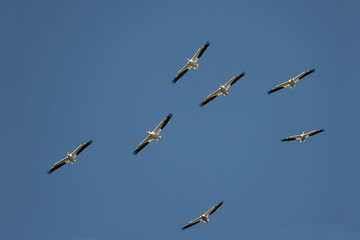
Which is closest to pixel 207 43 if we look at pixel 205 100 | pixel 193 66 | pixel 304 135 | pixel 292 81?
pixel 193 66

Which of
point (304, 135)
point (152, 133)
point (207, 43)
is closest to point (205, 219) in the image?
point (152, 133)

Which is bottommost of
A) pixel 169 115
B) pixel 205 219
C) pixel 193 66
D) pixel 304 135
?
pixel 205 219

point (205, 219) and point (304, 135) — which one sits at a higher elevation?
point (304, 135)

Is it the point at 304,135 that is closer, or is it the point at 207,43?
the point at 207,43

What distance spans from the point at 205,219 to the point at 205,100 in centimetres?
1307

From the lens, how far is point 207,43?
179 ft

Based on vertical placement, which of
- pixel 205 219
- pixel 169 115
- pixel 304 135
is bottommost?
pixel 205 219

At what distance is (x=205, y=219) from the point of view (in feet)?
183

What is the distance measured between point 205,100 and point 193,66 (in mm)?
4221

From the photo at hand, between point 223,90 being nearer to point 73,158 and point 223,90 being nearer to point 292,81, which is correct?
point 292,81

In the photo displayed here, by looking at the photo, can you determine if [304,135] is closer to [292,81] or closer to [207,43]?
[292,81]

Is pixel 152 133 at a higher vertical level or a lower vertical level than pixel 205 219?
higher

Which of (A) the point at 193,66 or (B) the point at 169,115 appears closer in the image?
(B) the point at 169,115

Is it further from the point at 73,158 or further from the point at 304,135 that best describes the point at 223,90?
the point at 73,158
